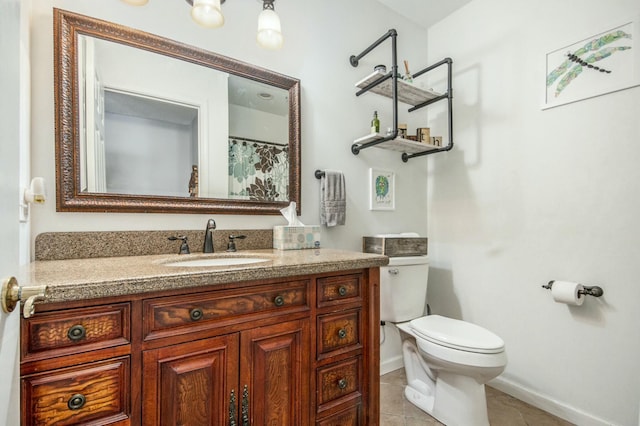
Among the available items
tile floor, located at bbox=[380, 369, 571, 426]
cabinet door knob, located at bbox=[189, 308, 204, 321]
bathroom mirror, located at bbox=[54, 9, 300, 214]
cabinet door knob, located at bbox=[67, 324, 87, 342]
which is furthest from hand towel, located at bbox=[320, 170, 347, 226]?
cabinet door knob, located at bbox=[67, 324, 87, 342]

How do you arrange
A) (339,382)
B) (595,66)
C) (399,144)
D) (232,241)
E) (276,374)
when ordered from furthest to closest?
(399,144)
(595,66)
(232,241)
(339,382)
(276,374)

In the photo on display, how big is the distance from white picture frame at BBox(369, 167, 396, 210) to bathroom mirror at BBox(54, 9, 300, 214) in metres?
0.62

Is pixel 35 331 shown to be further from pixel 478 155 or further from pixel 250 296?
pixel 478 155

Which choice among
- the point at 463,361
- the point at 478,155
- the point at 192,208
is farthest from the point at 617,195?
the point at 192,208

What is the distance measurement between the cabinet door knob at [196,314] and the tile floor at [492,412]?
1.34 m

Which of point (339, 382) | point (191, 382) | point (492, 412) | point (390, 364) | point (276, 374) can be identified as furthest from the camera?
point (390, 364)

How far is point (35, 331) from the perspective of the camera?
0.69m

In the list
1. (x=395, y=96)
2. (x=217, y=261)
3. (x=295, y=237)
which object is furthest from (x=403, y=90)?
(x=217, y=261)

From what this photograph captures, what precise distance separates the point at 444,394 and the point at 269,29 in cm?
211

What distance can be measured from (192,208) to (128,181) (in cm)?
28

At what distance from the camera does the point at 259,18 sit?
142cm

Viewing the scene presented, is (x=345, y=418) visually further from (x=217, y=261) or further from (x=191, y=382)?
(x=217, y=261)

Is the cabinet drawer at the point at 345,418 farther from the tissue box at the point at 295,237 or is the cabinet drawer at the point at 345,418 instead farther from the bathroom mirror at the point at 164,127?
the bathroom mirror at the point at 164,127

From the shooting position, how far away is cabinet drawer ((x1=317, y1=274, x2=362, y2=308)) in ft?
3.75
